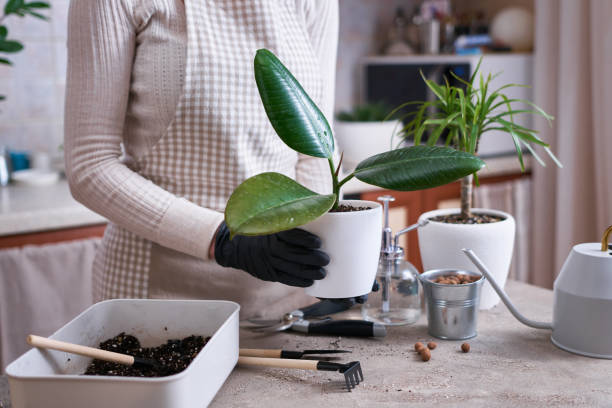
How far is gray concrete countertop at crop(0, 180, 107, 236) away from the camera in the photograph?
175 centimetres

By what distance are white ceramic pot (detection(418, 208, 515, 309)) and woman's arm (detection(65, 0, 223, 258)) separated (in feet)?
1.20

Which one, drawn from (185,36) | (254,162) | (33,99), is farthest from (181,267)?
(33,99)

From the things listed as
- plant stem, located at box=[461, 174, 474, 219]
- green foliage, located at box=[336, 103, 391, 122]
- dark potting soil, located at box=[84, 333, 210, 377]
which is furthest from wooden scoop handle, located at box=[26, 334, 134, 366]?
green foliage, located at box=[336, 103, 391, 122]

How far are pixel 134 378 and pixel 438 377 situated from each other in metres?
0.40

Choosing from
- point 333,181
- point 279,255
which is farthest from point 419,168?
point 279,255

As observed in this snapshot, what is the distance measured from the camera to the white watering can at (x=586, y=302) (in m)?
0.83

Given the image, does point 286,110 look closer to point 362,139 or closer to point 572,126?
point 362,139

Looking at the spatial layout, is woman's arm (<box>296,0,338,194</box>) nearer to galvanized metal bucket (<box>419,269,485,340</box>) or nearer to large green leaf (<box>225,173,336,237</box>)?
galvanized metal bucket (<box>419,269,485,340</box>)

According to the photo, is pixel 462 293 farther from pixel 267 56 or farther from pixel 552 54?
pixel 552 54

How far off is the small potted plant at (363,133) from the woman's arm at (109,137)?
1314 mm

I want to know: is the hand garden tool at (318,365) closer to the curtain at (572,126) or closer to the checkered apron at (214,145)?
the checkered apron at (214,145)

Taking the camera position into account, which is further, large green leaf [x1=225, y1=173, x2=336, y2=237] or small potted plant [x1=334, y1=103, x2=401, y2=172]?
small potted plant [x1=334, y1=103, x2=401, y2=172]

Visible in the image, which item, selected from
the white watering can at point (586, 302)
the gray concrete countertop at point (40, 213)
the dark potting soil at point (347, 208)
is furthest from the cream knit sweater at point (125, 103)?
the gray concrete countertop at point (40, 213)

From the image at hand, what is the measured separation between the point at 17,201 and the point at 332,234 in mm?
1478
